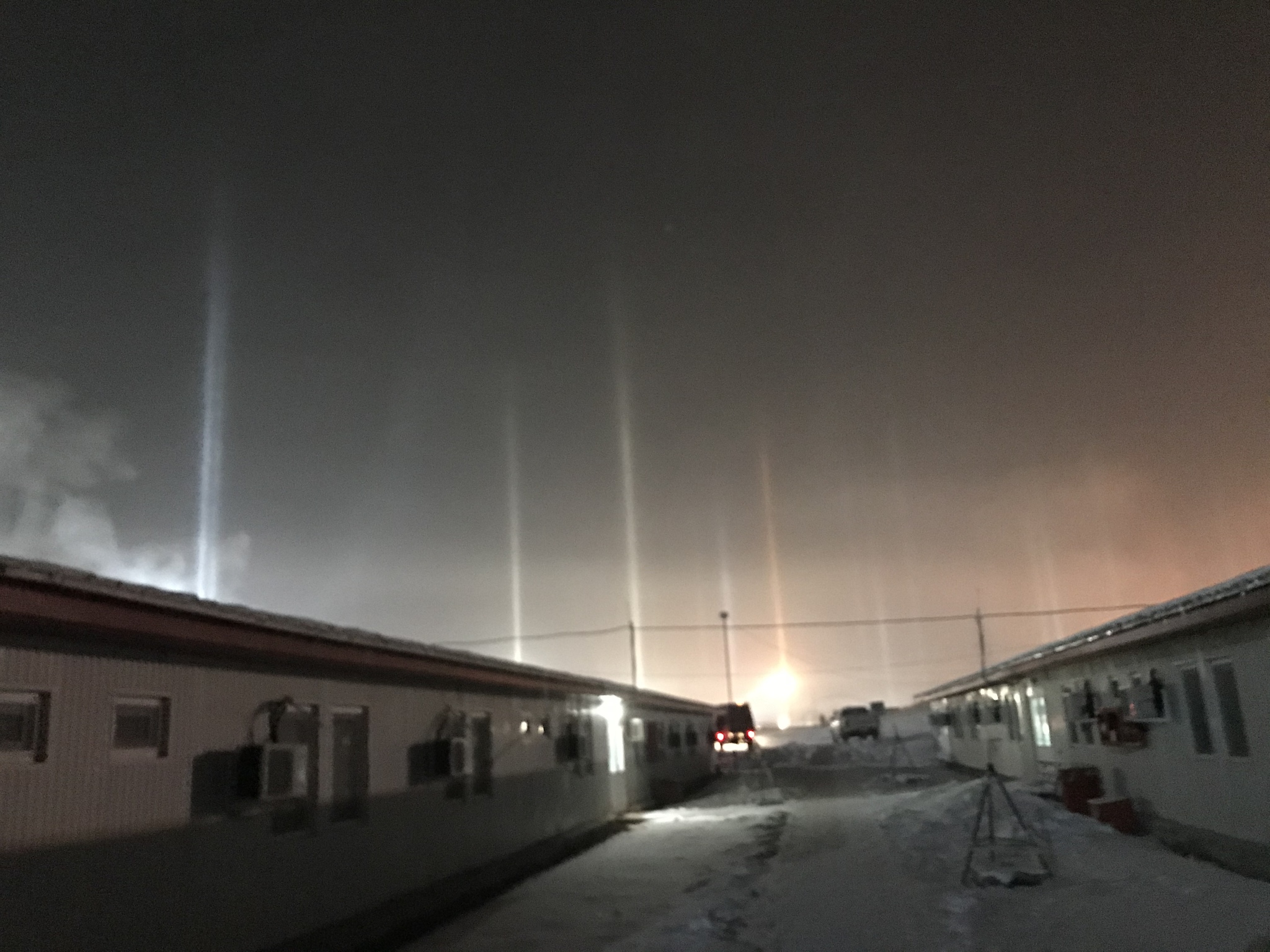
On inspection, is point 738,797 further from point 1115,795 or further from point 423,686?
point 423,686

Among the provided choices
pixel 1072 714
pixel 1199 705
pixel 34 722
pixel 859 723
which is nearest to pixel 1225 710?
pixel 1199 705

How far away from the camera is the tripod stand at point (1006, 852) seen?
425 inches

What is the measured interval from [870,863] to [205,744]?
29.4ft

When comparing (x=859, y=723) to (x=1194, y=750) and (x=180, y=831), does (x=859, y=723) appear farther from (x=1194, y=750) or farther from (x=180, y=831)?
(x=180, y=831)

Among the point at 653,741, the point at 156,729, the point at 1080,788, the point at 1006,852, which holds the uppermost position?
the point at 156,729

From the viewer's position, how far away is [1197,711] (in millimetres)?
11859

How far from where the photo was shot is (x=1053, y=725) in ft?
65.4

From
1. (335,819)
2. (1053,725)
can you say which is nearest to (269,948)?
(335,819)

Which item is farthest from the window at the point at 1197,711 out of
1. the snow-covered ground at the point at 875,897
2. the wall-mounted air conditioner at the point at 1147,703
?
the snow-covered ground at the point at 875,897

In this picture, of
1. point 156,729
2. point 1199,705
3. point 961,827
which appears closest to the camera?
point 156,729

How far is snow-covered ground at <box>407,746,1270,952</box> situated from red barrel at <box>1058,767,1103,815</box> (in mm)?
404

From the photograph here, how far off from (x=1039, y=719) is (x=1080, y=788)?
19.8 feet

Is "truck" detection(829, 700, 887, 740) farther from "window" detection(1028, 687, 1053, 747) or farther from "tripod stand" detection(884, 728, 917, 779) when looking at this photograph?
"window" detection(1028, 687, 1053, 747)

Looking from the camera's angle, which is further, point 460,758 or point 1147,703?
point 1147,703
